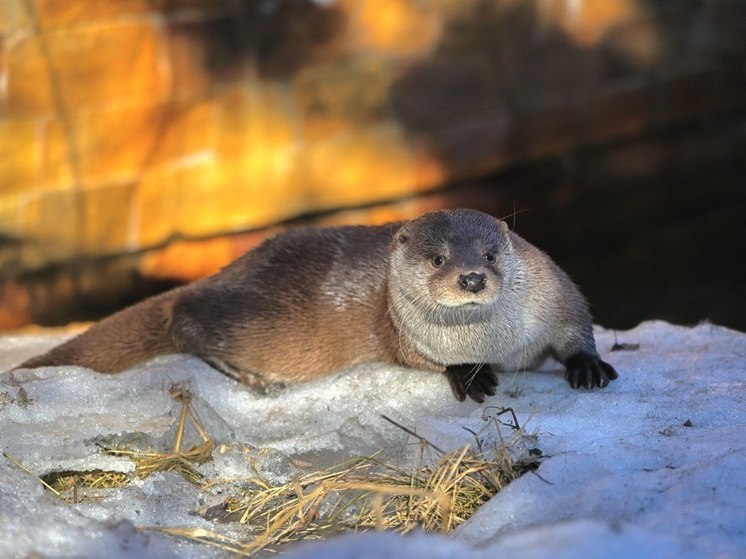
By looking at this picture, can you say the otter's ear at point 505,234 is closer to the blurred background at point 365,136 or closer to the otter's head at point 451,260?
the otter's head at point 451,260

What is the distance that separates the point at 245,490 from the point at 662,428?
935mm

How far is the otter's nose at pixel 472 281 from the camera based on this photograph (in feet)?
8.51

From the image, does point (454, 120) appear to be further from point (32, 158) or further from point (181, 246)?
point (32, 158)

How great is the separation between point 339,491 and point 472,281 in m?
0.59

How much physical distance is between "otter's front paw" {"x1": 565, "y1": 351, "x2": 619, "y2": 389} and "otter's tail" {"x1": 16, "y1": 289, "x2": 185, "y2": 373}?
47.2 inches

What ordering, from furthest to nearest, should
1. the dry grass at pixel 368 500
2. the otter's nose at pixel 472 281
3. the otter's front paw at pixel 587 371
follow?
the otter's front paw at pixel 587 371 → the otter's nose at pixel 472 281 → the dry grass at pixel 368 500

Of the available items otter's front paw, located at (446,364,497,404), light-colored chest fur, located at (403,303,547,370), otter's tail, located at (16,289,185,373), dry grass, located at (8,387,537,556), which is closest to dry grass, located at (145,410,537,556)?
dry grass, located at (8,387,537,556)

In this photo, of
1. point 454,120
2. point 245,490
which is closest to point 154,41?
point 454,120

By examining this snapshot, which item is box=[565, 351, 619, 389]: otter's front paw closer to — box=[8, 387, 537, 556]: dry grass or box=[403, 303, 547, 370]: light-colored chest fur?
box=[403, 303, 547, 370]: light-colored chest fur

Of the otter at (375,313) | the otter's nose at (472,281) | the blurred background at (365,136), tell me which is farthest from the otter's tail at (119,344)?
the blurred background at (365,136)

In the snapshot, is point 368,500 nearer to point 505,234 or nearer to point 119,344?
point 505,234

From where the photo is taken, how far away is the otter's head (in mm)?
2615

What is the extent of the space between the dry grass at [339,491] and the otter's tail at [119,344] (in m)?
0.75

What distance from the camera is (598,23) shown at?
576cm
